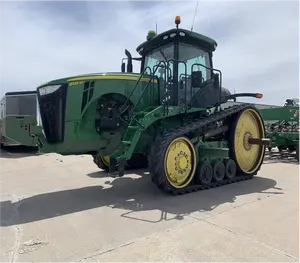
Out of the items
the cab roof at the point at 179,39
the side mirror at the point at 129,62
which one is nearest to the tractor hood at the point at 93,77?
the cab roof at the point at 179,39

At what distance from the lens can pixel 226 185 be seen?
19.7ft

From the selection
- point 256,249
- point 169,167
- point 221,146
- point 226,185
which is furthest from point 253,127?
point 256,249

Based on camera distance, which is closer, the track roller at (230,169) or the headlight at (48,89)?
the headlight at (48,89)

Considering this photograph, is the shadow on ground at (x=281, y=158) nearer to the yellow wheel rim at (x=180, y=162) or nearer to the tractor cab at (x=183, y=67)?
the tractor cab at (x=183, y=67)

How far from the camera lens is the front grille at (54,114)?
4.85m

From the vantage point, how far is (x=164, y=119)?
5.68m

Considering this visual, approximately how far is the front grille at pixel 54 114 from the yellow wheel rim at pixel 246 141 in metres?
3.68

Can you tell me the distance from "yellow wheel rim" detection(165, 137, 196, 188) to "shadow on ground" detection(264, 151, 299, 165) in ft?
16.5

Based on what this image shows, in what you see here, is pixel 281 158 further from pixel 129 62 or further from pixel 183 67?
pixel 129 62

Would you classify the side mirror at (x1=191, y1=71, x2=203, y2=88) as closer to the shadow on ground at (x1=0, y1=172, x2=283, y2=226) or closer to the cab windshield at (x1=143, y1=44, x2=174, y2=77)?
the cab windshield at (x1=143, y1=44, x2=174, y2=77)

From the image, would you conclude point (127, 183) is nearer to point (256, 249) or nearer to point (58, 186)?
point (58, 186)

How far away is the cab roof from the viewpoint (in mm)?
5754

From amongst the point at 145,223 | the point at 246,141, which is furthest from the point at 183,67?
the point at 145,223

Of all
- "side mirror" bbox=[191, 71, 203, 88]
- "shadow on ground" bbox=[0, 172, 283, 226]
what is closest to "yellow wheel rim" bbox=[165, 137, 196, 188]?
"shadow on ground" bbox=[0, 172, 283, 226]
